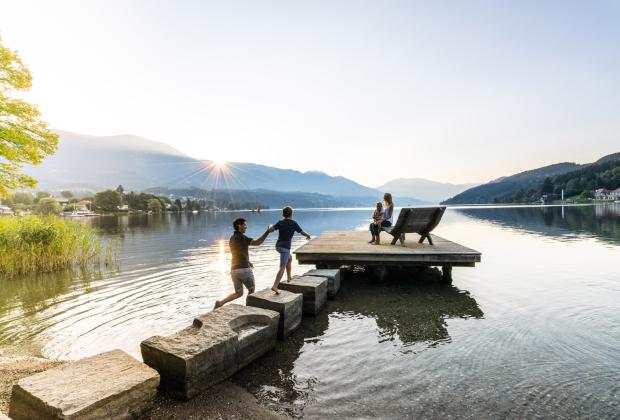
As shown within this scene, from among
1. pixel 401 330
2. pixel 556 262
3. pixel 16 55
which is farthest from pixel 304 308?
pixel 16 55

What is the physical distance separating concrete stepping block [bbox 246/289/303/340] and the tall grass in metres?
14.9

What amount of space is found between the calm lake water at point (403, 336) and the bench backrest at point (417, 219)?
2.32m

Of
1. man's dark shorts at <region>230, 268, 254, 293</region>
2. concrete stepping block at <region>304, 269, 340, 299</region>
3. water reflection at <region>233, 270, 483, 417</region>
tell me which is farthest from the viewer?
concrete stepping block at <region>304, 269, 340, 299</region>

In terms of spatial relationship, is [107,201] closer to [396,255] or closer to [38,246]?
[38,246]

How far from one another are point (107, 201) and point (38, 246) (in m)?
155

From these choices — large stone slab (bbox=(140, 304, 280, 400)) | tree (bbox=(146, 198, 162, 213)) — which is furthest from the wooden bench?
tree (bbox=(146, 198, 162, 213))

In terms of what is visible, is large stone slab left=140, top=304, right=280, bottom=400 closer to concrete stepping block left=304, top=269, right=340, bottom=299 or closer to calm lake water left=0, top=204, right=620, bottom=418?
calm lake water left=0, top=204, right=620, bottom=418

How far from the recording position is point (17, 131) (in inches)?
609

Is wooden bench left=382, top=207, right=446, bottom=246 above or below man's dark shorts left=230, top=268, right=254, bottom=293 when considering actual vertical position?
above

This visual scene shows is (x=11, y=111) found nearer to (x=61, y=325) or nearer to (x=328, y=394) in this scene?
(x=61, y=325)

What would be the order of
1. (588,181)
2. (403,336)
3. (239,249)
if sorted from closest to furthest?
(403,336)
(239,249)
(588,181)

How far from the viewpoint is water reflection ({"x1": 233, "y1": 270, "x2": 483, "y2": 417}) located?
571cm

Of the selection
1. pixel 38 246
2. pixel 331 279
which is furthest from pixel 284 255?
pixel 38 246

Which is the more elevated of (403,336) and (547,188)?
(547,188)
